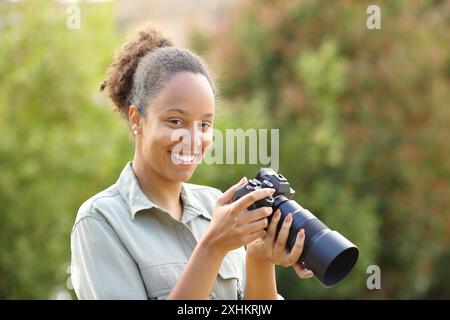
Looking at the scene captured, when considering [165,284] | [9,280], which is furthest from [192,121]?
[9,280]

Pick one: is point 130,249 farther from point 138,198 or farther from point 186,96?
point 186,96

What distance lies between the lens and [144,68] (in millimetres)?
1965

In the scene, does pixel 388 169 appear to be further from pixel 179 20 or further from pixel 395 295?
pixel 179 20

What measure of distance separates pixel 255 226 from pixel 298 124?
25.1 feet

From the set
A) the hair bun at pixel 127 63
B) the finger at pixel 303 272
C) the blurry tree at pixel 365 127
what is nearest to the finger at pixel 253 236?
the finger at pixel 303 272

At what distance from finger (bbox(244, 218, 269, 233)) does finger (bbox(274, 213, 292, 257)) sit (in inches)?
2.3

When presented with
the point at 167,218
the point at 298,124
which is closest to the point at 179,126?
the point at 167,218

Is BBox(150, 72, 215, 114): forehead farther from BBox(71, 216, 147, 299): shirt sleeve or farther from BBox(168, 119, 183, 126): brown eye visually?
BBox(71, 216, 147, 299): shirt sleeve

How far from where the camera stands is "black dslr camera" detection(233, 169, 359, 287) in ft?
5.41

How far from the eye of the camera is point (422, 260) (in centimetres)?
893

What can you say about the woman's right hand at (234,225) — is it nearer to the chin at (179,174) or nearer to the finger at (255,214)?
the finger at (255,214)

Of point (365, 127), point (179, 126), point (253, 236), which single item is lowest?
point (365, 127)

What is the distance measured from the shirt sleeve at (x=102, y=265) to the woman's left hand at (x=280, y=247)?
31 centimetres

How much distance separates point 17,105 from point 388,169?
4508 mm
